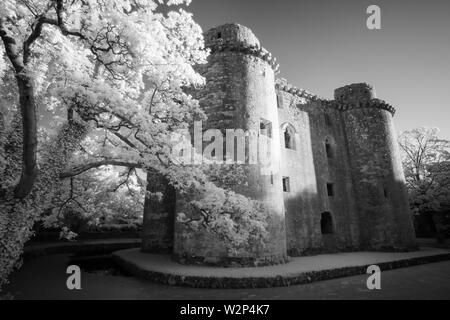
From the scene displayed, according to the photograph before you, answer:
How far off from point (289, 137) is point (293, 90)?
3.23 m

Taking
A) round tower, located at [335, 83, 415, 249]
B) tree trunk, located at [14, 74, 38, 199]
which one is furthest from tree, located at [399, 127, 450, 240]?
tree trunk, located at [14, 74, 38, 199]

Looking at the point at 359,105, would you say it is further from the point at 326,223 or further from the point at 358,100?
the point at 326,223

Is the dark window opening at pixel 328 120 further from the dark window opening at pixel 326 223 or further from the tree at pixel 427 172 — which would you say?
the tree at pixel 427 172

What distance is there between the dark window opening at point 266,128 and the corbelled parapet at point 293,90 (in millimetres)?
4827

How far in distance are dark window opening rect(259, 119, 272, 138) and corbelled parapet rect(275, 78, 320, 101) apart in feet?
15.8

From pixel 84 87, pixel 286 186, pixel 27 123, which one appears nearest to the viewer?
pixel 27 123

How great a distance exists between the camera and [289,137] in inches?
672

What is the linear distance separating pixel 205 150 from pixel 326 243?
9986mm

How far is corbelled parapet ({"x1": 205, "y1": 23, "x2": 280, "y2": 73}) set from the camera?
1352cm
